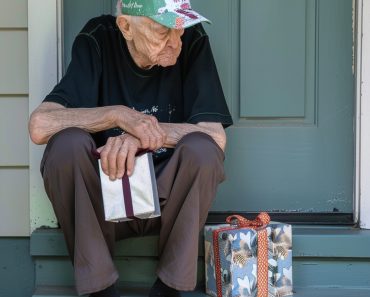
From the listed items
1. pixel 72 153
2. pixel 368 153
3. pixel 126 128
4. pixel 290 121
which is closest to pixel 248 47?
pixel 290 121

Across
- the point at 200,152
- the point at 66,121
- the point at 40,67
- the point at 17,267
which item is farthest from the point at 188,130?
the point at 17,267

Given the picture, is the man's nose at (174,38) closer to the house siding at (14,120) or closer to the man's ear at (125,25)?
the man's ear at (125,25)

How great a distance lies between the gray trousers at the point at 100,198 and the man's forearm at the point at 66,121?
9 centimetres

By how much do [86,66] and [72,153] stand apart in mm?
460

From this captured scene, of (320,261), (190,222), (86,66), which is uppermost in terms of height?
(86,66)

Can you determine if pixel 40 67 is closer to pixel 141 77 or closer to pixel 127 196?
pixel 141 77

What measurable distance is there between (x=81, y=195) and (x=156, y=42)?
599 millimetres

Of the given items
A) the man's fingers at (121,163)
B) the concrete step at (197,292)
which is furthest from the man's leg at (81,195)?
the concrete step at (197,292)

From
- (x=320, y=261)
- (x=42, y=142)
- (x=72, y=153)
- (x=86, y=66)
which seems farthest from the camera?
(x=320, y=261)

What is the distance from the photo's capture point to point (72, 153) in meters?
2.21

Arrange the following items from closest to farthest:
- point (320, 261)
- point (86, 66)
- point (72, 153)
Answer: point (72, 153) < point (86, 66) < point (320, 261)

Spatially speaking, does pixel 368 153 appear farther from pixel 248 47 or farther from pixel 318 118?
pixel 248 47

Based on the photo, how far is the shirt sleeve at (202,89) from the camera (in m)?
2.50

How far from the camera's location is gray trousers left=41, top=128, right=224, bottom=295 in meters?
2.23
